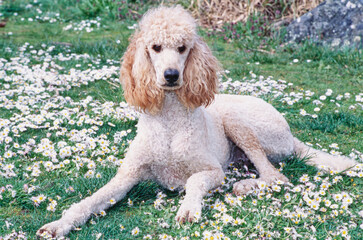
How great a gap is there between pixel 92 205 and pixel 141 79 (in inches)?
37.2

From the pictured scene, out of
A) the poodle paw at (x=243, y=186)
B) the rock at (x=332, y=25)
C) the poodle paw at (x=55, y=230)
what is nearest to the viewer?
the poodle paw at (x=55, y=230)

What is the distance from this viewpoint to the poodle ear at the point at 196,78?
128 inches

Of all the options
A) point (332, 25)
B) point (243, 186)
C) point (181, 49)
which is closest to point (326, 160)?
point (243, 186)

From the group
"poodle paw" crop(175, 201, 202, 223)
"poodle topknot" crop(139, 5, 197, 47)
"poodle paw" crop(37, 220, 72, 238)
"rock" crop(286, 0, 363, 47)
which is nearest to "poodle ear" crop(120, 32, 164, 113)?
"poodle topknot" crop(139, 5, 197, 47)

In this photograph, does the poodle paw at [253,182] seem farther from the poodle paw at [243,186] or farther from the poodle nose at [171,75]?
the poodle nose at [171,75]

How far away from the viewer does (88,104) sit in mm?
5246

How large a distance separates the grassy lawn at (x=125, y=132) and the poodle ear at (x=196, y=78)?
0.73 m

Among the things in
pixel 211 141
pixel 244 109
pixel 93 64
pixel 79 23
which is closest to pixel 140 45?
pixel 211 141

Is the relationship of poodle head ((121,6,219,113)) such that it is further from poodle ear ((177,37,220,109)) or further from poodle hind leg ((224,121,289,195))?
poodle hind leg ((224,121,289,195))

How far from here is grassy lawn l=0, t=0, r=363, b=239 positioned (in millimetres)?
3113

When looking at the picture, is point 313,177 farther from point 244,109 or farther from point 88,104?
point 88,104

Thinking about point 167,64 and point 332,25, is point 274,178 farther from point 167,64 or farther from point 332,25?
point 332,25

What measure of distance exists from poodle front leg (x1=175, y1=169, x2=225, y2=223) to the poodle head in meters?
0.53

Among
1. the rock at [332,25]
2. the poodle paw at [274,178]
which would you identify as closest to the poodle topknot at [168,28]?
the poodle paw at [274,178]
